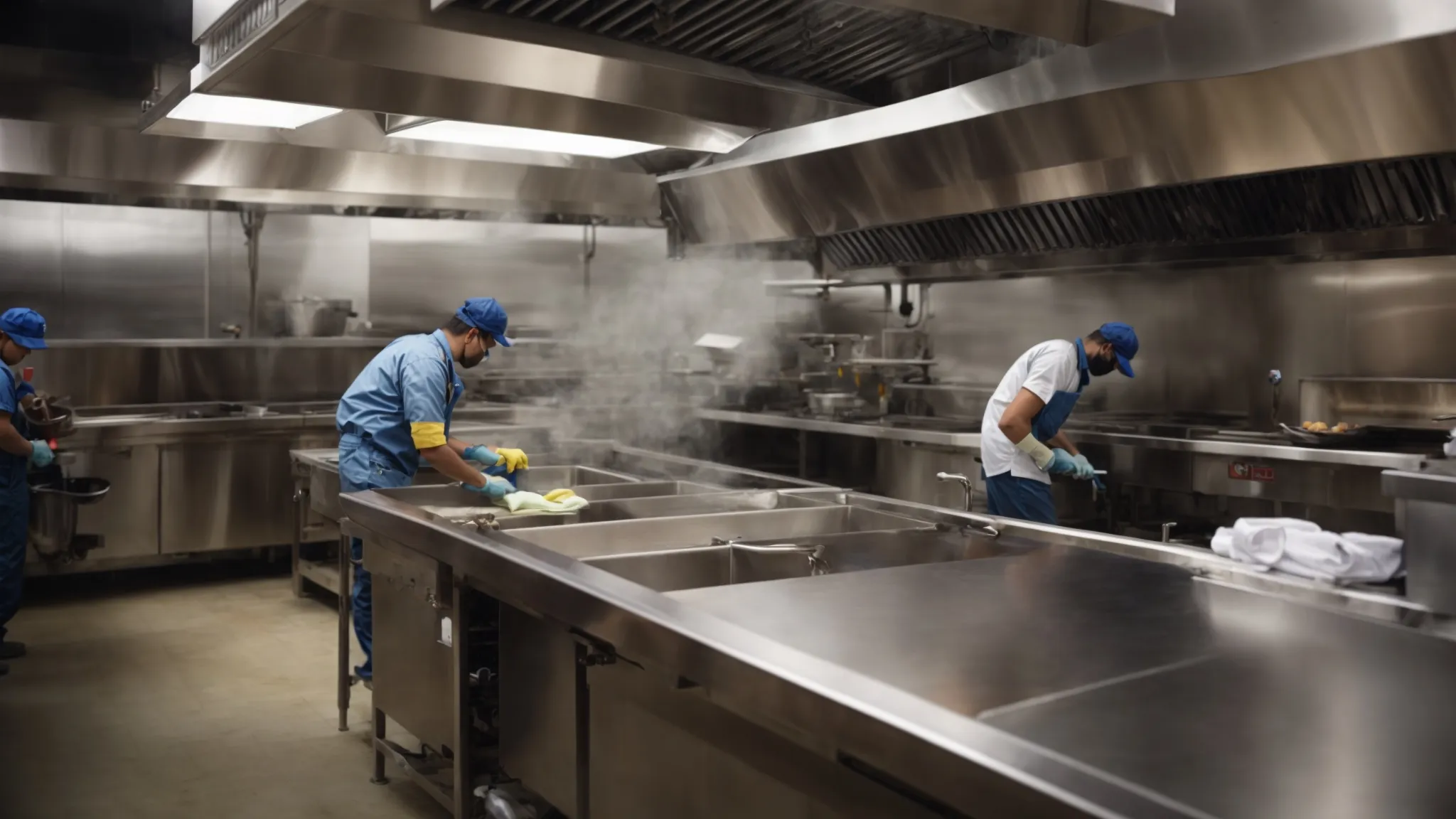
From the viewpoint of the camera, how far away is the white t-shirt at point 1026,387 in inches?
153

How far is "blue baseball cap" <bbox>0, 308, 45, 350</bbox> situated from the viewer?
445 cm

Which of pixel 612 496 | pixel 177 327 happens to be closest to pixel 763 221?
pixel 612 496

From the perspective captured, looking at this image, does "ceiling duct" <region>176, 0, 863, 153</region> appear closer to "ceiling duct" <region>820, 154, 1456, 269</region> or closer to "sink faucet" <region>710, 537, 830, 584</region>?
"sink faucet" <region>710, 537, 830, 584</region>

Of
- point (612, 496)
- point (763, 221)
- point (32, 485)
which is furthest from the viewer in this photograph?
point (763, 221)

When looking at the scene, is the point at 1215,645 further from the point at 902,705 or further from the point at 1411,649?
the point at 902,705

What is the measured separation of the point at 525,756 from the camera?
2.54 meters

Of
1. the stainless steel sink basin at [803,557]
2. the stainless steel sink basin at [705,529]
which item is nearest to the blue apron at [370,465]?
the stainless steel sink basin at [705,529]

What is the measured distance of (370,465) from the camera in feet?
12.1

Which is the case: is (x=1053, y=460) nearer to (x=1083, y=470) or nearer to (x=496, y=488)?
(x=1083, y=470)

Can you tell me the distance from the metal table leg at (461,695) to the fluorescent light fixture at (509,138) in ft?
4.88

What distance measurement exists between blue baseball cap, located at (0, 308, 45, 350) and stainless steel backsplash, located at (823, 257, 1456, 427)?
4.47 meters

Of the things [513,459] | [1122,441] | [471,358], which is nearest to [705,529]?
[513,459]

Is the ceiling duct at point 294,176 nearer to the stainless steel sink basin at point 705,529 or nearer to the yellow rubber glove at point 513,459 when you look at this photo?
the yellow rubber glove at point 513,459

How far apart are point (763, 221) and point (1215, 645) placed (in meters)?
4.00
